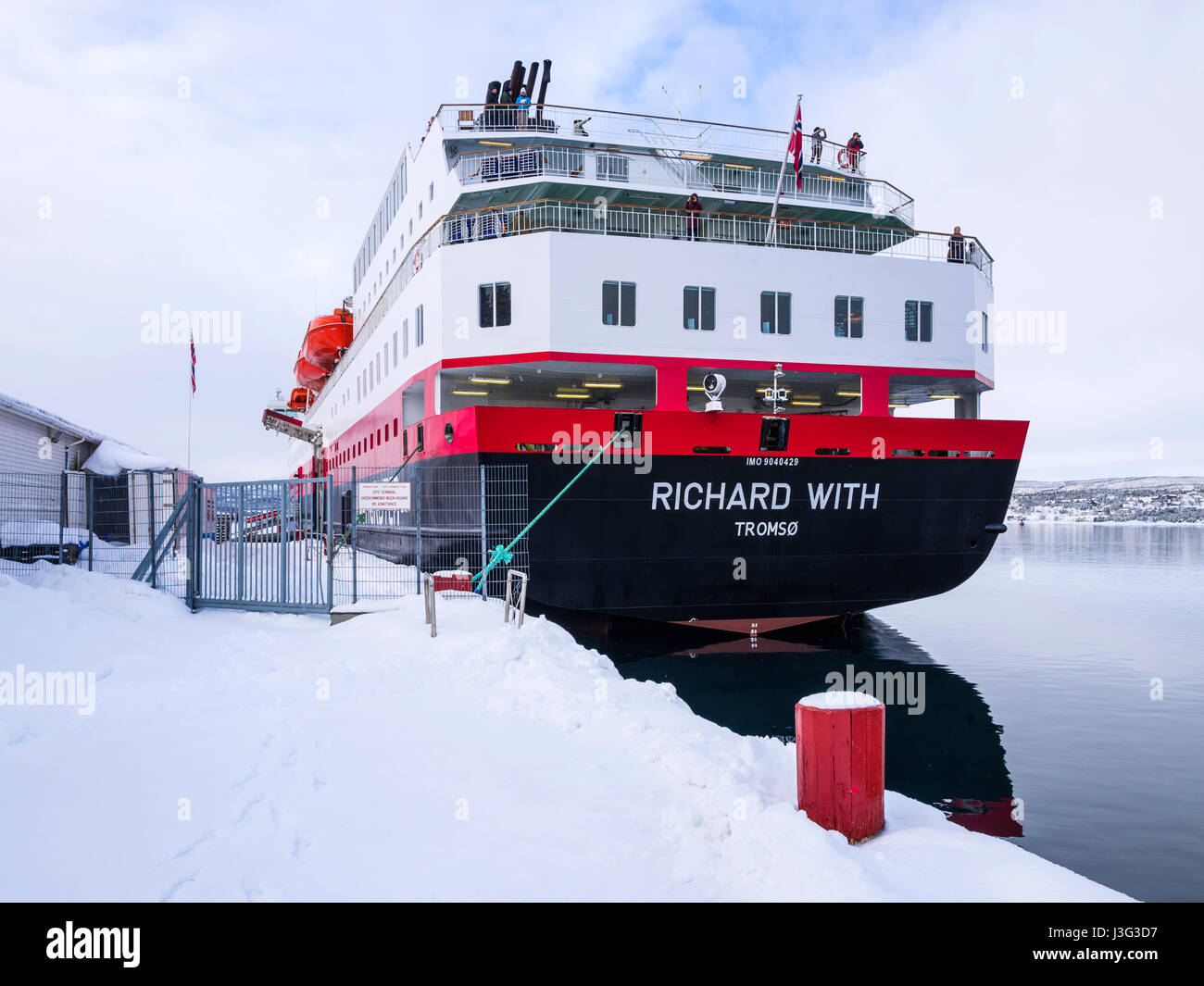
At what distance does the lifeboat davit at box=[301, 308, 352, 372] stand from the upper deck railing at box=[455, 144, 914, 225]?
20433 millimetres

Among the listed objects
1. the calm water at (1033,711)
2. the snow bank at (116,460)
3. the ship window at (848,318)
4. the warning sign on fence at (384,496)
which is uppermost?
the ship window at (848,318)

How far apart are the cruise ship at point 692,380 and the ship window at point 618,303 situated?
0.04 m

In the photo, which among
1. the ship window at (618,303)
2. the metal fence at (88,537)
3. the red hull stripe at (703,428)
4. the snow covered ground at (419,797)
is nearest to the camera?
the snow covered ground at (419,797)

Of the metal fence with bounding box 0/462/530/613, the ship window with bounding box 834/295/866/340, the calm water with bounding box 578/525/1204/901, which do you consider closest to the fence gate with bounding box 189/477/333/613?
the metal fence with bounding box 0/462/530/613

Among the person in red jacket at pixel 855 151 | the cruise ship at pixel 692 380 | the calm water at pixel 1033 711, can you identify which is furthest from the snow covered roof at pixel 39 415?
the person in red jacket at pixel 855 151

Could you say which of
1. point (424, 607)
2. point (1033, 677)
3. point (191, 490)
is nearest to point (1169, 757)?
point (1033, 677)

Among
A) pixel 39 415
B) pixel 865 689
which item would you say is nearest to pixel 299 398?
pixel 39 415

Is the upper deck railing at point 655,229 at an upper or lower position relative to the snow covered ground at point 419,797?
upper

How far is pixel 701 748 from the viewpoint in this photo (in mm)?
5945

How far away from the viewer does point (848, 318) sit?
16031 millimetres

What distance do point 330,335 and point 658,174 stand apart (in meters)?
23.0

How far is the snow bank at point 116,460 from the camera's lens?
23219 mm

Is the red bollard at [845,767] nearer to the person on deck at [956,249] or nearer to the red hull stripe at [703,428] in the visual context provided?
the red hull stripe at [703,428]
